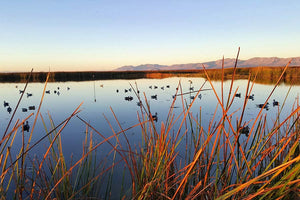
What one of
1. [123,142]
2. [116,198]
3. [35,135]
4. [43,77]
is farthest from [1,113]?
[43,77]

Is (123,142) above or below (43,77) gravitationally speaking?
below

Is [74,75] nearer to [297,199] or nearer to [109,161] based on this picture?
[109,161]

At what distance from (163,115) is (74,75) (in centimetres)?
3990

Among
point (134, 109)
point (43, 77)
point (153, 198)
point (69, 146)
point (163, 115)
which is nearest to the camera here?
point (153, 198)

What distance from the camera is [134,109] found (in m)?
13.1

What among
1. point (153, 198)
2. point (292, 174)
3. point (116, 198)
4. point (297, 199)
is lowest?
point (116, 198)

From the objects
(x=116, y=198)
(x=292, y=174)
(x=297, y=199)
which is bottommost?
(x=116, y=198)

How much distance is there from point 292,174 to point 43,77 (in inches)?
1704

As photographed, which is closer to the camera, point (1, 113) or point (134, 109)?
point (1, 113)

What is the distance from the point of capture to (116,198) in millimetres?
4340

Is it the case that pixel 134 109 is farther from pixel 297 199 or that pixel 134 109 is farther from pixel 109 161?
pixel 297 199

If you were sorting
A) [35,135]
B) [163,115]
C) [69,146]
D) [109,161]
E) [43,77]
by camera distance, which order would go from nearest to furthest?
1. [109,161]
2. [69,146]
3. [35,135]
4. [163,115]
5. [43,77]

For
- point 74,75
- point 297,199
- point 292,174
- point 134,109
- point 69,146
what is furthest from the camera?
point 74,75

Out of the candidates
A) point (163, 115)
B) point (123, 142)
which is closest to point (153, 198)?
point (123, 142)
